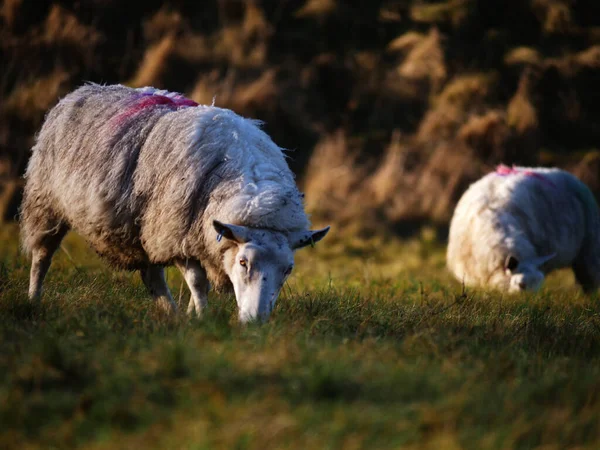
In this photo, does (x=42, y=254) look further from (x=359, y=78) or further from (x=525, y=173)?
(x=359, y=78)

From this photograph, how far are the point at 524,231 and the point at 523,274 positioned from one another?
661mm

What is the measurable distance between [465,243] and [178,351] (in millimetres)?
5452

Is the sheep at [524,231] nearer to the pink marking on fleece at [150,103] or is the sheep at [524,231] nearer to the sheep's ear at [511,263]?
the sheep's ear at [511,263]

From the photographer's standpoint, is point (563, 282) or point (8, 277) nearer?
point (8, 277)

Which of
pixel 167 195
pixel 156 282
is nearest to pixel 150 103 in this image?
pixel 167 195

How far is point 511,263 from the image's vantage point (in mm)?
7777

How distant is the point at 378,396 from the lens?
3.20 meters

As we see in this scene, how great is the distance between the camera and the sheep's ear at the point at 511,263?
7742 millimetres

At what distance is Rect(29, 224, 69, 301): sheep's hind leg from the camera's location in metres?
5.68

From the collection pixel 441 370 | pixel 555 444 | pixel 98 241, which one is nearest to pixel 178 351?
pixel 441 370

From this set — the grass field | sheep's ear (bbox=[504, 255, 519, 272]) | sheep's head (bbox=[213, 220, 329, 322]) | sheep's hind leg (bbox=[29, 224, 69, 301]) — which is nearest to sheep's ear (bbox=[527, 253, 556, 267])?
sheep's ear (bbox=[504, 255, 519, 272])

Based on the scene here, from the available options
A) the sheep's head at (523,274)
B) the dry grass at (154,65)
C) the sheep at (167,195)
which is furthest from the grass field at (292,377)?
the dry grass at (154,65)

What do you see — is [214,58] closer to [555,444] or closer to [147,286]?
[147,286]

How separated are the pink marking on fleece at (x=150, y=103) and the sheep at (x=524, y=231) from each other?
3.43 m
